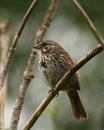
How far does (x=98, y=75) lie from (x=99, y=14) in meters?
0.89

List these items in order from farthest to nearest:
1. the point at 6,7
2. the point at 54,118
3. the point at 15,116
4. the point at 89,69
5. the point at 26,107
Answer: the point at 6,7
the point at 89,69
the point at 26,107
the point at 54,118
the point at 15,116

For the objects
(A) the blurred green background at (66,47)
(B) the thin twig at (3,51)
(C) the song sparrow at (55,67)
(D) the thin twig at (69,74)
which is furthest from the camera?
(A) the blurred green background at (66,47)

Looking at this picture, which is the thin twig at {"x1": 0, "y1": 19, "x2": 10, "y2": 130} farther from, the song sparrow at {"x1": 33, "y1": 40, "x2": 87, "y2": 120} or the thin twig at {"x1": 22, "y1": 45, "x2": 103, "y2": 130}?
the song sparrow at {"x1": 33, "y1": 40, "x2": 87, "y2": 120}

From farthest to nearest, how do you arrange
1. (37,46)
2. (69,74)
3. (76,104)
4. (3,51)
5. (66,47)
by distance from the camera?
(66,47)
(76,104)
(37,46)
(3,51)
(69,74)

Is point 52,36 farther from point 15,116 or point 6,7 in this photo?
point 15,116

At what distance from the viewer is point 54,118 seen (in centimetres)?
441

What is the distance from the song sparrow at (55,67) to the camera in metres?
5.24

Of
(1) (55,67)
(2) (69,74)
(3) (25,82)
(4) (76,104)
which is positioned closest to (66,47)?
(4) (76,104)

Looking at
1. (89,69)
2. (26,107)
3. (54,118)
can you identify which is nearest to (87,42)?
(89,69)

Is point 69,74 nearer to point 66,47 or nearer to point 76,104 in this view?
point 76,104

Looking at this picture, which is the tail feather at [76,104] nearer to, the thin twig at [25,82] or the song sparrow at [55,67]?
the song sparrow at [55,67]

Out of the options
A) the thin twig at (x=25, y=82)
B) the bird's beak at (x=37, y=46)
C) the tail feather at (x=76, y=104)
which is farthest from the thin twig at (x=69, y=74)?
the tail feather at (x=76, y=104)

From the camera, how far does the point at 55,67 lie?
5332mm

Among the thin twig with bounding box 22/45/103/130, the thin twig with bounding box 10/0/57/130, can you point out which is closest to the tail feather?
the thin twig with bounding box 10/0/57/130
